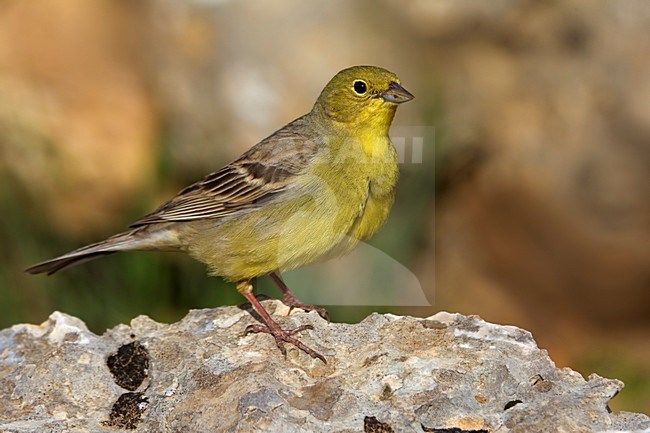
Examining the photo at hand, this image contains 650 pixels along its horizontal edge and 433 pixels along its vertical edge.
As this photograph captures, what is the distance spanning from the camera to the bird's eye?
587cm

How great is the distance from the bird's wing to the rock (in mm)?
955

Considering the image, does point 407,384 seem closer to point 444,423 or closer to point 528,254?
point 444,423

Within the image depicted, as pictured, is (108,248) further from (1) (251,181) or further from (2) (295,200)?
(2) (295,200)

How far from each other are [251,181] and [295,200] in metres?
0.45

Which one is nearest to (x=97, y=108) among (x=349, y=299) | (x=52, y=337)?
(x=349, y=299)

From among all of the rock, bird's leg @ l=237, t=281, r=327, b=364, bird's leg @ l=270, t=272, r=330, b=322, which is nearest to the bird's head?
bird's leg @ l=270, t=272, r=330, b=322

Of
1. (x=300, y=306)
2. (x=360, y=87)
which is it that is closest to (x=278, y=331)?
(x=300, y=306)

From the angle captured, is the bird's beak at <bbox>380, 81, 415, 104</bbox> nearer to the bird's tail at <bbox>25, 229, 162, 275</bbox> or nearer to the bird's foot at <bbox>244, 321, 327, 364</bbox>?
the bird's foot at <bbox>244, 321, 327, 364</bbox>

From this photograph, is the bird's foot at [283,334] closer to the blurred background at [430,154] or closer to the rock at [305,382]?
the rock at [305,382]

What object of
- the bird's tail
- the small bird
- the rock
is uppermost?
the small bird

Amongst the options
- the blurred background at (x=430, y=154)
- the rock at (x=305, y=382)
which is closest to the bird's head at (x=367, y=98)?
the rock at (x=305, y=382)

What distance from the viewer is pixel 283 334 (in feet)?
16.1

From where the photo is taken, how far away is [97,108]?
10.3 meters

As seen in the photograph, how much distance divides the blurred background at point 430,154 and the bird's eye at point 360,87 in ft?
8.91
